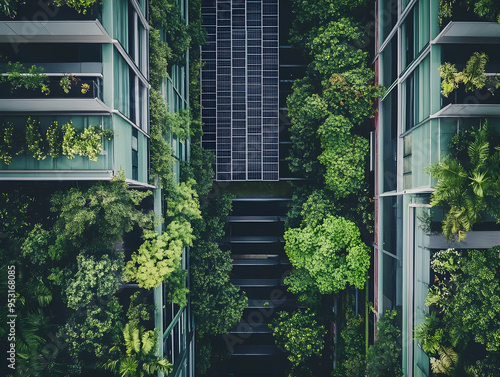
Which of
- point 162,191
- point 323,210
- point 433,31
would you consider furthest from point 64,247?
point 433,31

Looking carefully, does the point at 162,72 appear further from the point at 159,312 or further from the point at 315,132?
the point at 159,312

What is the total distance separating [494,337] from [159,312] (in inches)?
544

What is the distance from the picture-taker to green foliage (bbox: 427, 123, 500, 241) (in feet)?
42.5

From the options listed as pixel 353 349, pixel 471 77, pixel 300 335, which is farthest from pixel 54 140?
pixel 353 349

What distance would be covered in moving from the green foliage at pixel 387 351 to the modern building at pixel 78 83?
46.6 feet

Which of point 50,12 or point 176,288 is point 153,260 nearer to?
point 176,288

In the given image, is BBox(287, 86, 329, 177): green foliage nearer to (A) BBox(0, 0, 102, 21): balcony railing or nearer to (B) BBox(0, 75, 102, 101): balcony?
(B) BBox(0, 75, 102, 101): balcony

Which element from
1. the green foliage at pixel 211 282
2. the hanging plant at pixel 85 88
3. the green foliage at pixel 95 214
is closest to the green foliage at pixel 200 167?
the green foliage at pixel 211 282

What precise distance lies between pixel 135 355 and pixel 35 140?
9.42m

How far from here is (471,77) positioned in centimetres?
1391

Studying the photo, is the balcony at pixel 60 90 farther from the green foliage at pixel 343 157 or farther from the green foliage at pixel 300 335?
the green foliage at pixel 300 335

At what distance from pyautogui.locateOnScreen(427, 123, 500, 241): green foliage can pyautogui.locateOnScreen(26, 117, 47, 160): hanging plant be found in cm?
1472

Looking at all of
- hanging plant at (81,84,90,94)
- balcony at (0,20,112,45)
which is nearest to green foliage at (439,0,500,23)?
balcony at (0,20,112,45)

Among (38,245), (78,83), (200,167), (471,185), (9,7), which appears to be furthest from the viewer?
(200,167)
